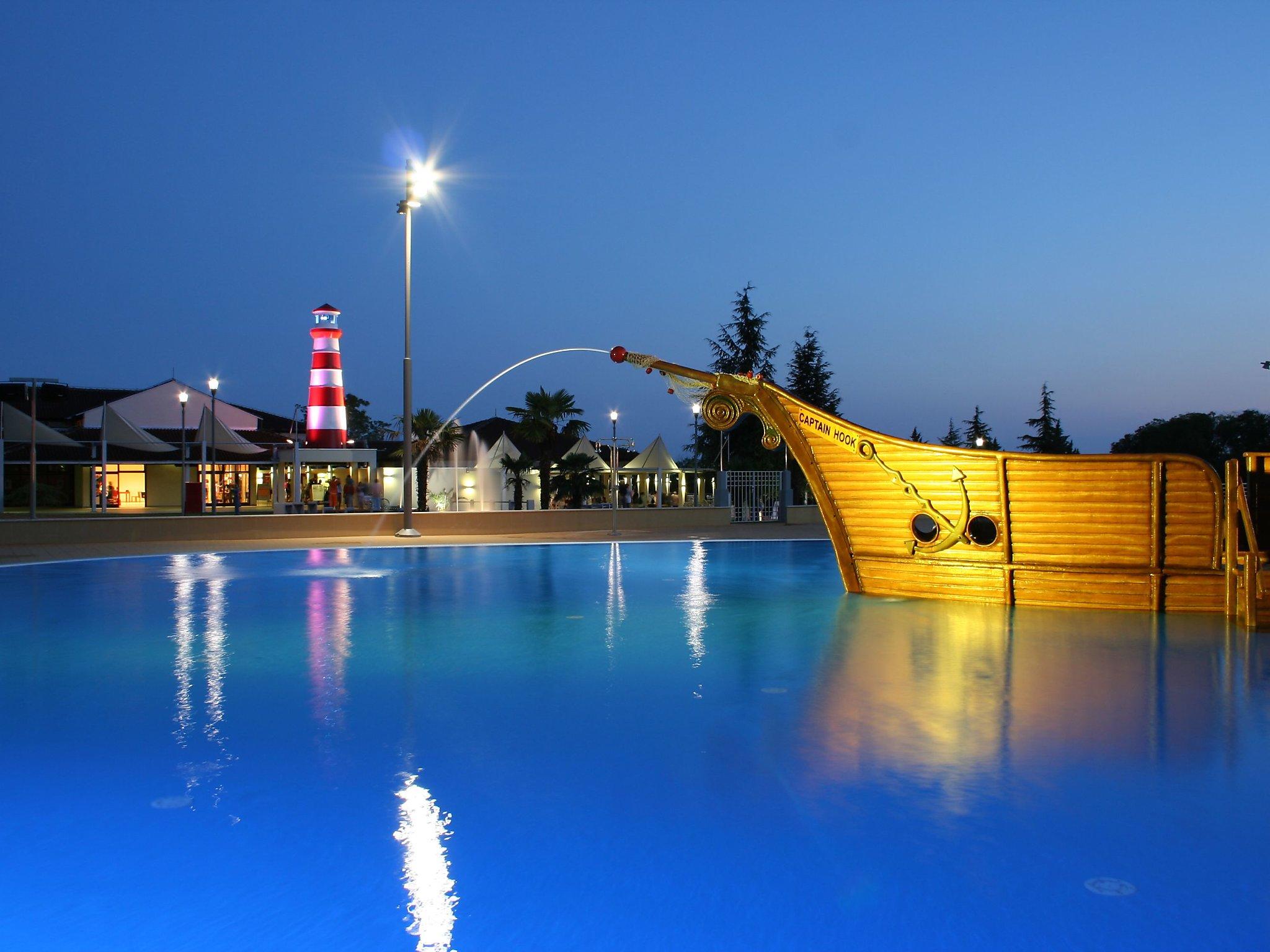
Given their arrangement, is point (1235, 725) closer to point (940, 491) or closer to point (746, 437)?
point (940, 491)

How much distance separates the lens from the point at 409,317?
23.0 m

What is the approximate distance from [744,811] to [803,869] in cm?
66

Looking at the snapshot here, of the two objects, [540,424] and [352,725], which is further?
[540,424]

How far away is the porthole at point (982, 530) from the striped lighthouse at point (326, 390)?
3079cm

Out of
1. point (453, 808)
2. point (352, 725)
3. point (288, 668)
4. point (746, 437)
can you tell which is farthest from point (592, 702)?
point (746, 437)

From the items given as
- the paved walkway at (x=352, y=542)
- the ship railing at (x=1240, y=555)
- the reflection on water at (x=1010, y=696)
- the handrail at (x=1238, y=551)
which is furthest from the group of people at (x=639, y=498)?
the reflection on water at (x=1010, y=696)

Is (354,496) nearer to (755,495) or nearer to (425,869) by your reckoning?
(755,495)

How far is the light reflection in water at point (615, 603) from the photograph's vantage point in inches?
376

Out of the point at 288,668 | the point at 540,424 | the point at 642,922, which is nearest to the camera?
the point at 642,922

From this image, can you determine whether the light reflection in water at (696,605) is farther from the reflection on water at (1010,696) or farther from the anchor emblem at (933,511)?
the anchor emblem at (933,511)

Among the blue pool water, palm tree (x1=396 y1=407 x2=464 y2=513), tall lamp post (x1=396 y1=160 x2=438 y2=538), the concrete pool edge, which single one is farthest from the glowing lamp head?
palm tree (x1=396 y1=407 x2=464 y2=513)

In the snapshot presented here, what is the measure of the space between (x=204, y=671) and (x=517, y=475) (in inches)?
1198

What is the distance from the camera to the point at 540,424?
4022cm

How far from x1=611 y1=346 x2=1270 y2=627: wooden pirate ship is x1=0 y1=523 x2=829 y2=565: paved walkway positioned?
436 inches
